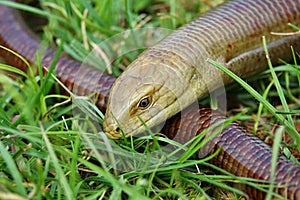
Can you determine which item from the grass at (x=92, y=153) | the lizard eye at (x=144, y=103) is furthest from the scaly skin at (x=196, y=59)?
the grass at (x=92, y=153)

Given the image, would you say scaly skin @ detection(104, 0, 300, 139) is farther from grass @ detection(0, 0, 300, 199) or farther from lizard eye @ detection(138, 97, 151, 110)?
grass @ detection(0, 0, 300, 199)

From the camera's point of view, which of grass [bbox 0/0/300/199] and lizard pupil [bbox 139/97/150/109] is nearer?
grass [bbox 0/0/300/199]

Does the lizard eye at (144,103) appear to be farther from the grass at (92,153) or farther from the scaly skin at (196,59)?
the grass at (92,153)

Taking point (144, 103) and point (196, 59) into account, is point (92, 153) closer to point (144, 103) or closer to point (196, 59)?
point (144, 103)

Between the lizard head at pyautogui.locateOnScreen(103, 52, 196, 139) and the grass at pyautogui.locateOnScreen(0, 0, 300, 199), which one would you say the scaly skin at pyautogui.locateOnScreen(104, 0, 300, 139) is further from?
the grass at pyautogui.locateOnScreen(0, 0, 300, 199)

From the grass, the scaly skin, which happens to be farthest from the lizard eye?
the grass
